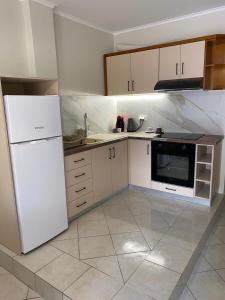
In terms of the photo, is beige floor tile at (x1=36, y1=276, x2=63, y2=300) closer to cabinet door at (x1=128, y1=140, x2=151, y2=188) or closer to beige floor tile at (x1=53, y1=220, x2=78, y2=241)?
beige floor tile at (x1=53, y1=220, x2=78, y2=241)

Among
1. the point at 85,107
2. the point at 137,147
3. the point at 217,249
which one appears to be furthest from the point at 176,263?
the point at 85,107

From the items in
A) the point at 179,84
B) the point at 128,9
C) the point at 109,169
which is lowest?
the point at 109,169

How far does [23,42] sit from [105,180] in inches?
72.2

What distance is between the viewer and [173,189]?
304 centimetres

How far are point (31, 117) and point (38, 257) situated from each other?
47.7 inches

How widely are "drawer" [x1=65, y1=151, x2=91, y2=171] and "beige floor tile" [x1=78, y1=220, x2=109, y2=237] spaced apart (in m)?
0.64

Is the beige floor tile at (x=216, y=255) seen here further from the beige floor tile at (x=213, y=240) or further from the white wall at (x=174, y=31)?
the white wall at (x=174, y=31)

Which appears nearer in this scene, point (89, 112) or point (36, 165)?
point (36, 165)

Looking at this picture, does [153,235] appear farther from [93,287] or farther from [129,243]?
[93,287]

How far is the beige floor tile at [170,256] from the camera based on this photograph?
6.11ft

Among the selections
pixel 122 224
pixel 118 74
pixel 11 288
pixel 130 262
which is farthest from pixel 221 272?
pixel 118 74

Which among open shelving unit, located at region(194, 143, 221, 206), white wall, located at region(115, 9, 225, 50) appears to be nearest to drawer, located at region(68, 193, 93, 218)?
open shelving unit, located at region(194, 143, 221, 206)

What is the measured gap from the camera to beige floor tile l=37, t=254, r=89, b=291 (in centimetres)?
174

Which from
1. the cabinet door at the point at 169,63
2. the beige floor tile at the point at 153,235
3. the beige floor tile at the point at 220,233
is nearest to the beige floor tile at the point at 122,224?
the beige floor tile at the point at 153,235
